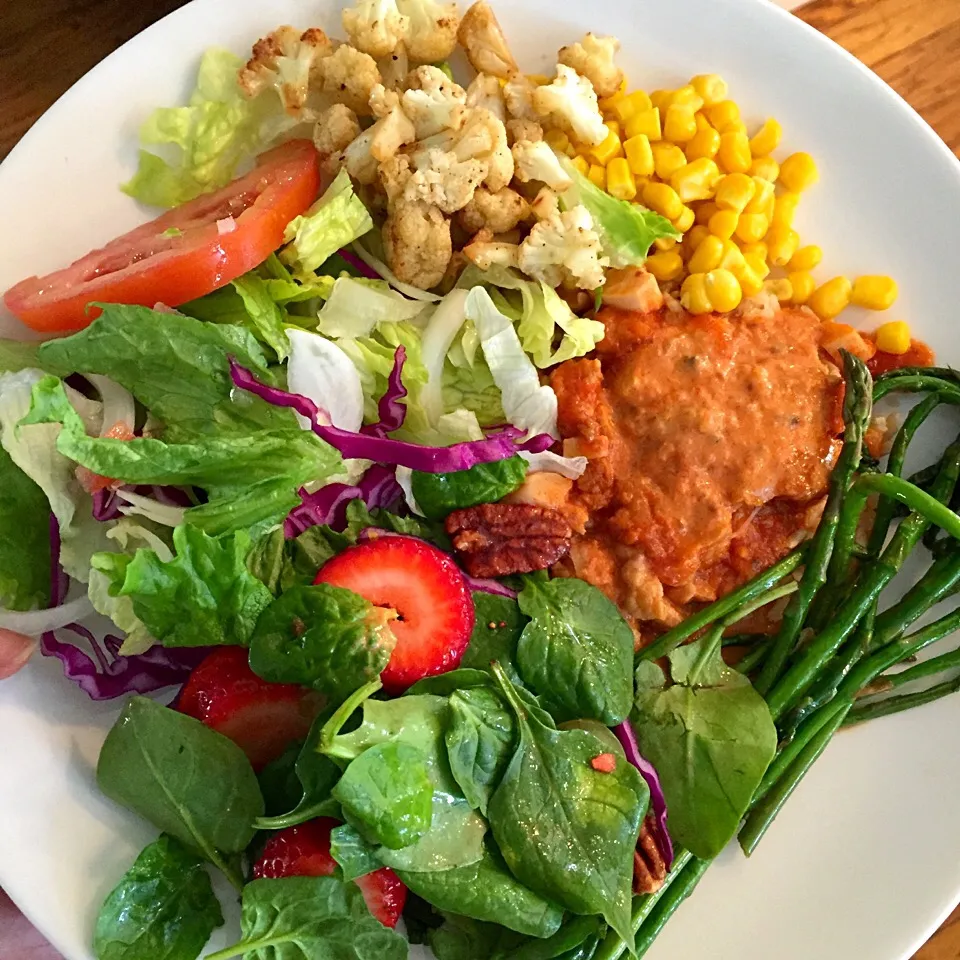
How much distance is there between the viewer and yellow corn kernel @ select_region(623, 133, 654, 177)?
2357mm

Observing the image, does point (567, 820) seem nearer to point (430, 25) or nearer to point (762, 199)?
point (762, 199)

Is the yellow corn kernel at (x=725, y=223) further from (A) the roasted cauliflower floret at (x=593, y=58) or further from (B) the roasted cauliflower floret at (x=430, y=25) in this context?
(B) the roasted cauliflower floret at (x=430, y=25)

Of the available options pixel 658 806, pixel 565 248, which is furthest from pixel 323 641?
pixel 565 248

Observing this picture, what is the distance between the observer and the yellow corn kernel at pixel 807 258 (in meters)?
2.40

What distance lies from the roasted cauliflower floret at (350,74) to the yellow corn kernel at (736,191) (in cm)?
98

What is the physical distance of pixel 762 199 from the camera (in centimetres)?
237

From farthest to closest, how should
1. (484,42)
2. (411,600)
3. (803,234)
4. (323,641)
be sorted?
(803,234)
(484,42)
(411,600)
(323,641)

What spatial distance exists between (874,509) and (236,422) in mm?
1721

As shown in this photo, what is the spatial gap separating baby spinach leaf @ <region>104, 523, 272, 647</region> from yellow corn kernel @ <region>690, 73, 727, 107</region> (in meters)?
1.72

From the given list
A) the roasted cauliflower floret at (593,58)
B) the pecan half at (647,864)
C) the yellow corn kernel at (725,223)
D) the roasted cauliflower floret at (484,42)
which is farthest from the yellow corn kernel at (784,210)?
the pecan half at (647,864)

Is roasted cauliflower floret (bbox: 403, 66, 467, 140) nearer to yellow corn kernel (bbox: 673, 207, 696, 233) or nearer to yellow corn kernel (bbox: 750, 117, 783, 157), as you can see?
yellow corn kernel (bbox: 673, 207, 696, 233)

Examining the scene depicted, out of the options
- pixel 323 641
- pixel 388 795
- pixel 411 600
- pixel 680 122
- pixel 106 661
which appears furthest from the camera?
pixel 680 122

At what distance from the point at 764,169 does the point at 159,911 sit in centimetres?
243

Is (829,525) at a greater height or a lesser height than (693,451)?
lesser
